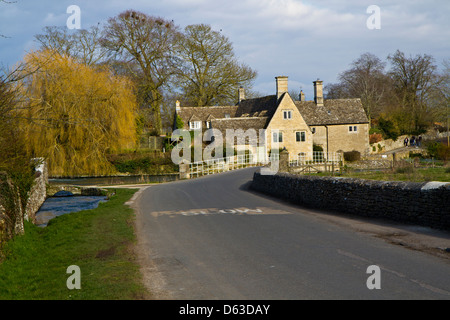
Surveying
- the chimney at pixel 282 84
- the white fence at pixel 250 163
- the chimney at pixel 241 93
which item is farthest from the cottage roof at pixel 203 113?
the white fence at pixel 250 163

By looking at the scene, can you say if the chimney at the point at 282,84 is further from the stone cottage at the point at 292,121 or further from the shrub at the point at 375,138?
the shrub at the point at 375,138

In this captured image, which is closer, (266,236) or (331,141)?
(266,236)

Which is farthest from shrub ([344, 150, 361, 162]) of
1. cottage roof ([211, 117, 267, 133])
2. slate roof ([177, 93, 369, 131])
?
cottage roof ([211, 117, 267, 133])

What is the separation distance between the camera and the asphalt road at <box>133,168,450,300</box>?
666 cm

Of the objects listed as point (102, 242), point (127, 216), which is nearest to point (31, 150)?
point (127, 216)

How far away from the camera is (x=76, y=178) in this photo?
139 ft

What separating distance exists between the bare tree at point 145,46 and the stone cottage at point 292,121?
782 cm

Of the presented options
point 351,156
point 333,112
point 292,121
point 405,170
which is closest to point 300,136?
point 292,121

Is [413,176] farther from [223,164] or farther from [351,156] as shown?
[351,156]

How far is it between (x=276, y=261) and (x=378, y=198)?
6.52 meters

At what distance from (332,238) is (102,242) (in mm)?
5896

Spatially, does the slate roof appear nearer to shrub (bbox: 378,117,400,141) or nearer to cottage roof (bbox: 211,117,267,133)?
cottage roof (bbox: 211,117,267,133)

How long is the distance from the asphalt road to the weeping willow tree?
2467 cm
